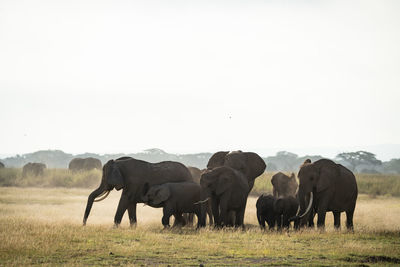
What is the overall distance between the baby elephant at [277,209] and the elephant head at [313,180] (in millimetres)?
488

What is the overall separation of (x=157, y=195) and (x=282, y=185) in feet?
27.0


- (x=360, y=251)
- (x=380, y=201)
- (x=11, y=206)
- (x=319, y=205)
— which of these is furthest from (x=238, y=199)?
(x=380, y=201)

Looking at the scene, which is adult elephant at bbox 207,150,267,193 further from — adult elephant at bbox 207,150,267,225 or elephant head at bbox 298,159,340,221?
elephant head at bbox 298,159,340,221

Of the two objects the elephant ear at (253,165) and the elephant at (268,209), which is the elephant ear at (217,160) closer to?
the elephant ear at (253,165)

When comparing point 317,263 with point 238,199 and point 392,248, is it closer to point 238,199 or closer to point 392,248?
point 392,248

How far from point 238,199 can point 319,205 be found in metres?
2.65

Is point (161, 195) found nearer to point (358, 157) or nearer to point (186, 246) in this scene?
point (186, 246)

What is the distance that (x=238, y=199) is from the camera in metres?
18.9

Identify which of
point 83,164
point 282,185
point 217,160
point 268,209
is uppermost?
point 83,164

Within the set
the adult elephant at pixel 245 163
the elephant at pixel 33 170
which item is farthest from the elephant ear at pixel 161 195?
the elephant at pixel 33 170

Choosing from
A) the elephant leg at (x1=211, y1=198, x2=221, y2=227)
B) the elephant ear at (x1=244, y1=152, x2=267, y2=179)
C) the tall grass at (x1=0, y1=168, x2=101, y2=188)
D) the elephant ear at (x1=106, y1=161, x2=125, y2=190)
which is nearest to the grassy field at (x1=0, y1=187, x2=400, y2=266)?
the elephant leg at (x1=211, y1=198, x2=221, y2=227)

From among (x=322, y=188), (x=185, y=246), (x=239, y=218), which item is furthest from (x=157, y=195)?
(x=322, y=188)

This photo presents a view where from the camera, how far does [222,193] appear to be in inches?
739

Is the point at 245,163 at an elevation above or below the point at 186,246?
above
